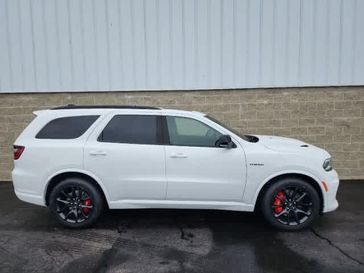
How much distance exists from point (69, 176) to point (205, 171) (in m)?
2.01

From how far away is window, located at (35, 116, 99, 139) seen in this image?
203 inches

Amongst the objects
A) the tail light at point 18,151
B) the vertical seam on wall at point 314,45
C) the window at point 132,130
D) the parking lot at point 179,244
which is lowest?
the parking lot at point 179,244

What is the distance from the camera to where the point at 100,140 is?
5.09m

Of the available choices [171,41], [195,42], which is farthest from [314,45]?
[171,41]

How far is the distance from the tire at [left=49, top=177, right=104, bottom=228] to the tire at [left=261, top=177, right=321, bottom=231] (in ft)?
8.03

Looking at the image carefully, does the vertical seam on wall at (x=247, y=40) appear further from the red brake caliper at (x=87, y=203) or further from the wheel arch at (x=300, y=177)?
the red brake caliper at (x=87, y=203)

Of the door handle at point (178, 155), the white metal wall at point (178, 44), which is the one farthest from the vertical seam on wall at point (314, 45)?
the door handle at point (178, 155)

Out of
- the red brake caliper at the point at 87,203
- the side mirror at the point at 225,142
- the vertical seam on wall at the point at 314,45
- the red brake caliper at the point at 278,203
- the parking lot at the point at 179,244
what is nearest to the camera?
the parking lot at the point at 179,244

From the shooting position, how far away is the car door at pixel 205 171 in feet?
16.2

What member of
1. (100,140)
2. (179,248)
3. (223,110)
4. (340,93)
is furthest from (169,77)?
(179,248)

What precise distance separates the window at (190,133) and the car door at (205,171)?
15 mm

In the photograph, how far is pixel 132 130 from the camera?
5.15 metres

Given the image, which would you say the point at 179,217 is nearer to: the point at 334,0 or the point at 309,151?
the point at 309,151

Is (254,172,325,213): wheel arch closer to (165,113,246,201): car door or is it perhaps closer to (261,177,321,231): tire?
(261,177,321,231): tire
